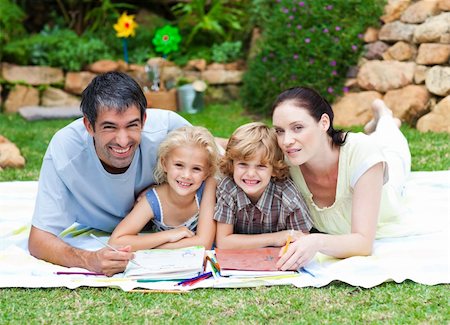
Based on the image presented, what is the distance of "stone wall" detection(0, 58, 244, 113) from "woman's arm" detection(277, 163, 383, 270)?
6057 millimetres

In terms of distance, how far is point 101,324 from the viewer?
2.86 meters

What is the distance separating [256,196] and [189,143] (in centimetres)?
50

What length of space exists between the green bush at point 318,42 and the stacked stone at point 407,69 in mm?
182

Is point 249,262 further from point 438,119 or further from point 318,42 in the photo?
point 318,42

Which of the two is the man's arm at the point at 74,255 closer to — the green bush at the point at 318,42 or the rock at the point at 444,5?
the green bush at the point at 318,42

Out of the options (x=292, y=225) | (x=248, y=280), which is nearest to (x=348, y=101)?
(x=292, y=225)

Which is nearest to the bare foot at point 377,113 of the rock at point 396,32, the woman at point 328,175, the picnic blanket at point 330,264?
Result: the picnic blanket at point 330,264

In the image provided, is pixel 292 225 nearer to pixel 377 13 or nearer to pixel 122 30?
pixel 377 13

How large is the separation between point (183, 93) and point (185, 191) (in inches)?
231

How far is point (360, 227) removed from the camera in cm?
356

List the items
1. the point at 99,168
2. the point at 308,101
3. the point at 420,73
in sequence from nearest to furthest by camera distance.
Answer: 1. the point at 308,101
2. the point at 99,168
3. the point at 420,73

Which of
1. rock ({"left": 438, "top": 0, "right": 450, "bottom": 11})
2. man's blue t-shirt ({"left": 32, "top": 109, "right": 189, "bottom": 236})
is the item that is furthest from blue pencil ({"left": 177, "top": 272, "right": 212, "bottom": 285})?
rock ({"left": 438, "top": 0, "right": 450, "bottom": 11})

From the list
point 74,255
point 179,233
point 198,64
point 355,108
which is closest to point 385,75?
point 355,108

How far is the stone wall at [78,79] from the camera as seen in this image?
31.4ft
